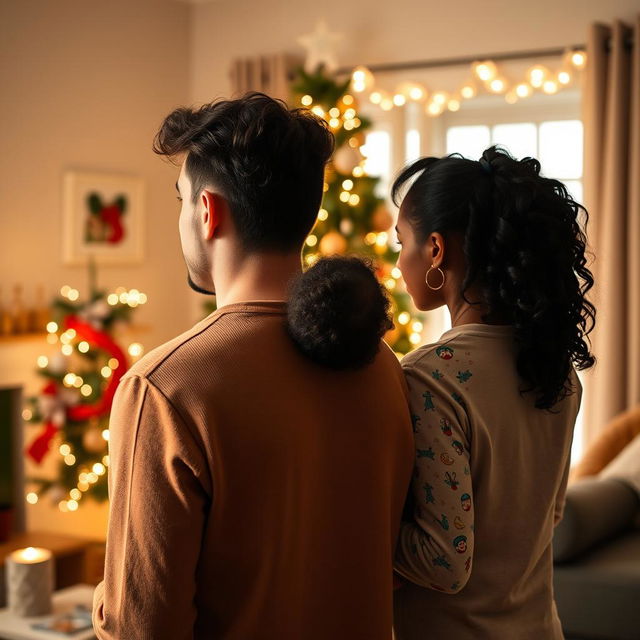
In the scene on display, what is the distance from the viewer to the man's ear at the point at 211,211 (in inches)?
45.9

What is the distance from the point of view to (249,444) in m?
1.07

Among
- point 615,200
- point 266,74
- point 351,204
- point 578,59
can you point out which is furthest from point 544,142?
point 266,74

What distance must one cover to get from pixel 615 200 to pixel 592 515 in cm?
190

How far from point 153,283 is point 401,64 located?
6.04 ft

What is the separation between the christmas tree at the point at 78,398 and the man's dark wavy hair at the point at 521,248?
10.0 ft

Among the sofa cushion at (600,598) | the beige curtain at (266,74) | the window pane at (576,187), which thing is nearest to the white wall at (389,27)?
the beige curtain at (266,74)

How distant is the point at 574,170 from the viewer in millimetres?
4824

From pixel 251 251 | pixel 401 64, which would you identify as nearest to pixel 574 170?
pixel 401 64

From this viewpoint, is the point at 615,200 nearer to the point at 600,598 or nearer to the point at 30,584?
the point at 600,598

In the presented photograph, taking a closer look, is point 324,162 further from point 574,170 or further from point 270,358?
point 574,170

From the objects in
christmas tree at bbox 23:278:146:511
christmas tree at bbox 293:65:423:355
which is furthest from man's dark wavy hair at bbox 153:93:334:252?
christmas tree at bbox 293:65:423:355

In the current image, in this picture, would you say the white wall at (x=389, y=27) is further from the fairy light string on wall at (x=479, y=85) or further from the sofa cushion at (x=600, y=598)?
the sofa cushion at (x=600, y=598)

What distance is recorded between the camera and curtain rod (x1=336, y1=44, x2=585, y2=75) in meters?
4.64

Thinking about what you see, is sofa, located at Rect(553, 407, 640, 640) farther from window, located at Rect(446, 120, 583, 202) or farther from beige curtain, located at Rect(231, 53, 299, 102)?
beige curtain, located at Rect(231, 53, 299, 102)
